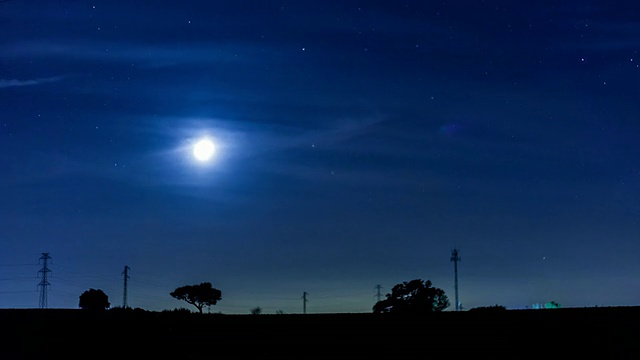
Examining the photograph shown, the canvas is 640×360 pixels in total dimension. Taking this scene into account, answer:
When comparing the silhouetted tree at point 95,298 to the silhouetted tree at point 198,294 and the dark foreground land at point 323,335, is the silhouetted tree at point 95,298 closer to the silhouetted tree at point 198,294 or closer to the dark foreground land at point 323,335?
the silhouetted tree at point 198,294

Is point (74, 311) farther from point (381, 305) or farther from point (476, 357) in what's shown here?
point (381, 305)

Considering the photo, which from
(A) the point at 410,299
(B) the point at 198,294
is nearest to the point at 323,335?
(A) the point at 410,299

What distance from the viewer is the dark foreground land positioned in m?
25.0

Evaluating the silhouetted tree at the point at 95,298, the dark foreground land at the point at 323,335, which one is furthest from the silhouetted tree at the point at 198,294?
the dark foreground land at the point at 323,335

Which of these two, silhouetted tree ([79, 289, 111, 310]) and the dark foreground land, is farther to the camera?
silhouetted tree ([79, 289, 111, 310])

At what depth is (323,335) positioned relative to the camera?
91.2 ft

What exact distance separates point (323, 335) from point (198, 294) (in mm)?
70600

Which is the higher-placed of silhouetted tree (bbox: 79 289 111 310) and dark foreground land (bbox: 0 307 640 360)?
silhouetted tree (bbox: 79 289 111 310)

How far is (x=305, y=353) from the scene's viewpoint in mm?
27141

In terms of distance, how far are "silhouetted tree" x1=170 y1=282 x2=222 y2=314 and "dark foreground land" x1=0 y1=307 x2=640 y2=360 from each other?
2550 inches

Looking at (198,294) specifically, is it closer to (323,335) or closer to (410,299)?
(410,299)

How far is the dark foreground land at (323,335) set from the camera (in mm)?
25000

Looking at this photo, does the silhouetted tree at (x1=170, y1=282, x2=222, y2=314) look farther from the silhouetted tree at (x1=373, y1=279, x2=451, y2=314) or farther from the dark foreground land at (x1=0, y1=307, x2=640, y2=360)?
the dark foreground land at (x1=0, y1=307, x2=640, y2=360)

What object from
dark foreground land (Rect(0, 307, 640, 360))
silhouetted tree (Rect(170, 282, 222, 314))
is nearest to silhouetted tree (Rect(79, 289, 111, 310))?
silhouetted tree (Rect(170, 282, 222, 314))
